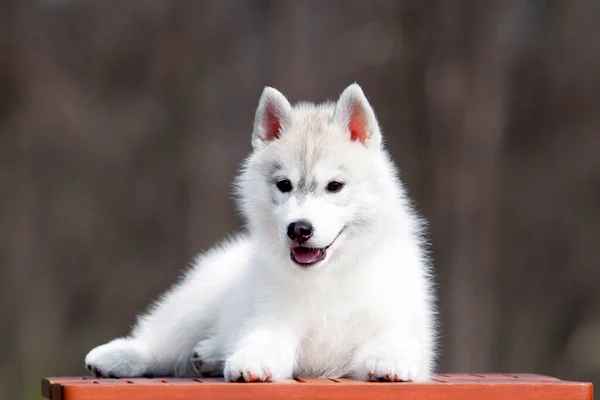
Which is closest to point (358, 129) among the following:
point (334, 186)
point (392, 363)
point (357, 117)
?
point (357, 117)

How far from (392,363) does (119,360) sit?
1.13 metres

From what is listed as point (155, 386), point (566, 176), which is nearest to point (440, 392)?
point (155, 386)

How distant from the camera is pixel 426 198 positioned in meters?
8.90

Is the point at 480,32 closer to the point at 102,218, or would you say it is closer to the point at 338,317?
the point at 102,218

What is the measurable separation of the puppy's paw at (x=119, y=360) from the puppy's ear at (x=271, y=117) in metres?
0.89

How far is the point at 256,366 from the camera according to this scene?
10.9 feet

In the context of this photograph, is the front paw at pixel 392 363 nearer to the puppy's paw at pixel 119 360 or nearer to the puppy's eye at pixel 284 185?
the puppy's eye at pixel 284 185

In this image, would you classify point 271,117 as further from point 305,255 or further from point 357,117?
point 305,255

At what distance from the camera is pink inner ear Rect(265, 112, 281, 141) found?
3.91 meters

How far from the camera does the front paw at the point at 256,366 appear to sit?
330 centimetres

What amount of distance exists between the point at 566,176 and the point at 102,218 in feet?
12.6

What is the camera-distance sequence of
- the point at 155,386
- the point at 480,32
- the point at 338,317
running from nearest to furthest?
the point at 155,386 < the point at 338,317 < the point at 480,32

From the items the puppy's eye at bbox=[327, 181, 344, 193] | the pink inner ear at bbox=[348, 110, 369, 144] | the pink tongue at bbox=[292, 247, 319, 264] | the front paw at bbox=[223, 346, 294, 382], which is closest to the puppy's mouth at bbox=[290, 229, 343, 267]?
the pink tongue at bbox=[292, 247, 319, 264]

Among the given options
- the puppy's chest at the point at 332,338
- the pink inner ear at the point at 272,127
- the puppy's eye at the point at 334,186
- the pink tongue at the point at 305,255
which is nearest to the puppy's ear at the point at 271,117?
the pink inner ear at the point at 272,127
